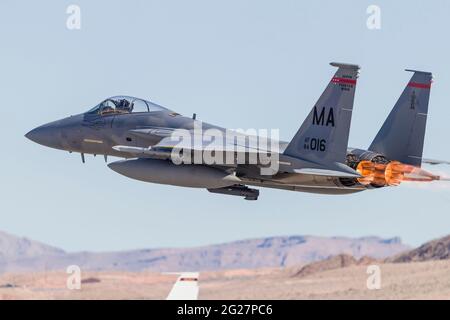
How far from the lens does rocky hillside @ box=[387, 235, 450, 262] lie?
3188 inches

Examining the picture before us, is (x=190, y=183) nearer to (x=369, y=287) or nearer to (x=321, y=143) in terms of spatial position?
(x=321, y=143)

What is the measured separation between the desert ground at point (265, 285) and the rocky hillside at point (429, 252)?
897cm

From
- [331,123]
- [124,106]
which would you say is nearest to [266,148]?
[331,123]

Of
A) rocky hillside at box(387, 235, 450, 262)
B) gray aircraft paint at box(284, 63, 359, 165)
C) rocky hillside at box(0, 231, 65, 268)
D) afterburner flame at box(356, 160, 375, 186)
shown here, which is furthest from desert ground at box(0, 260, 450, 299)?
rocky hillside at box(0, 231, 65, 268)

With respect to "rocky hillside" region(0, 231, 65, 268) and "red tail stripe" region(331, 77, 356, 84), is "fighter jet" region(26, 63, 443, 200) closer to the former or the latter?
"red tail stripe" region(331, 77, 356, 84)

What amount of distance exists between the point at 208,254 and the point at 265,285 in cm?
5761

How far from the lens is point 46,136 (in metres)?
39.4

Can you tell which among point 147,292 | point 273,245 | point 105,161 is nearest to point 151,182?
point 105,161

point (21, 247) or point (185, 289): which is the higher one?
point (185, 289)

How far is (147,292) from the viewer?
198 ft

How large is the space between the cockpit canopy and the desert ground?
19.2 metres

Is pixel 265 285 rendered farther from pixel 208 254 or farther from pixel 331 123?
pixel 208 254
